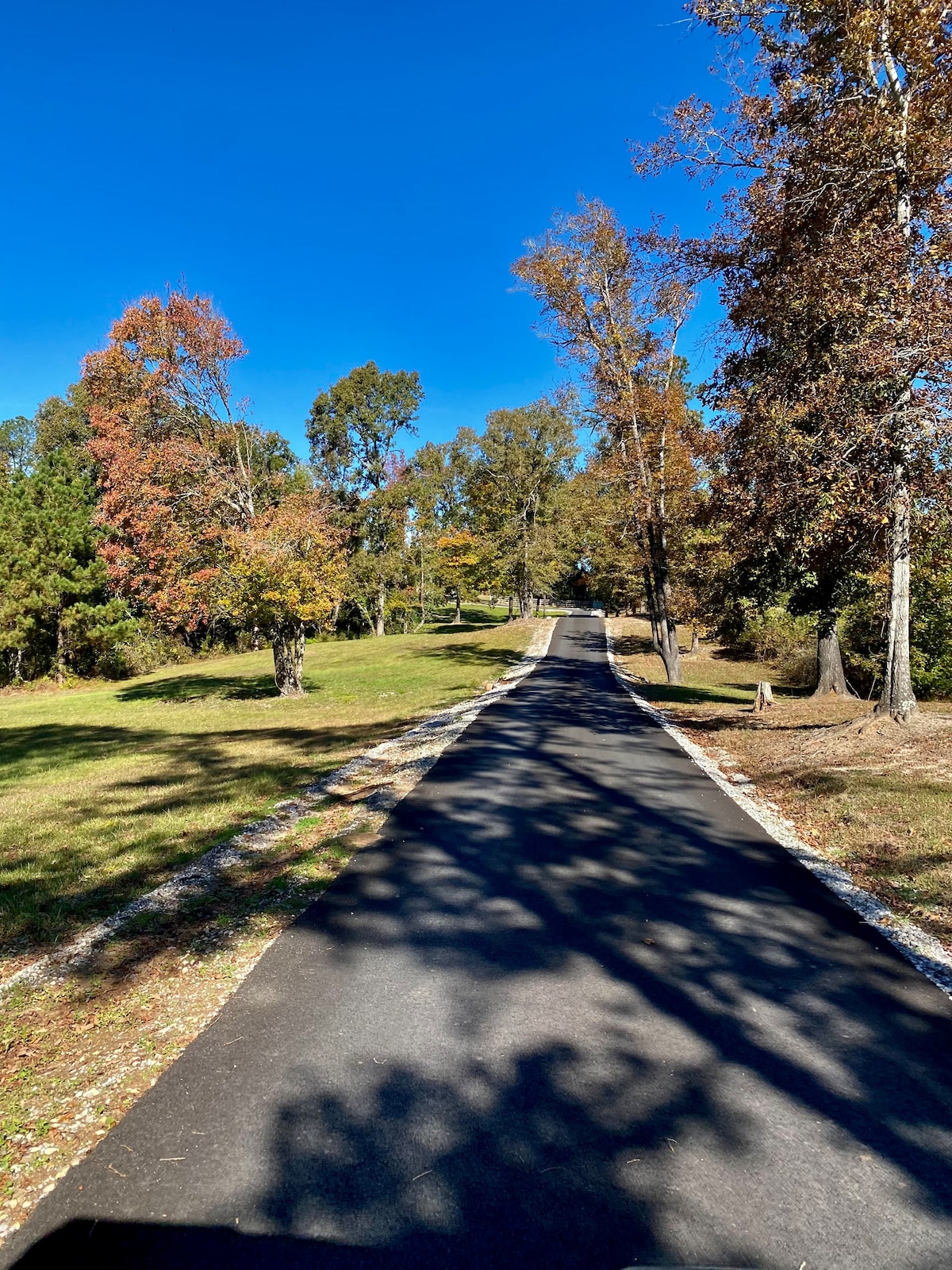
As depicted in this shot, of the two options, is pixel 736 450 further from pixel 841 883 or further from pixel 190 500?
pixel 190 500

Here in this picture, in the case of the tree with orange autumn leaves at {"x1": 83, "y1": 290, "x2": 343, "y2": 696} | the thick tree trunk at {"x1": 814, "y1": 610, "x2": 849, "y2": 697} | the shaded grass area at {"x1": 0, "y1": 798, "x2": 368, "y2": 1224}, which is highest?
the tree with orange autumn leaves at {"x1": 83, "y1": 290, "x2": 343, "y2": 696}

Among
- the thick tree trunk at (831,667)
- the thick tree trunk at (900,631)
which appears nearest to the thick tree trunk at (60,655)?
the thick tree trunk at (831,667)

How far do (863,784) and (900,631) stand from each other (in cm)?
294

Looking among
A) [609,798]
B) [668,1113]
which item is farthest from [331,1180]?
[609,798]

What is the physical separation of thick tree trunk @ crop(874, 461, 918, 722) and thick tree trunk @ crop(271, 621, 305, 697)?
45.8ft

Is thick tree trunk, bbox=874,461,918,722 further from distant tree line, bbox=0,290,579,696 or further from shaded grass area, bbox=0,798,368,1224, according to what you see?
distant tree line, bbox=0,290,579,696

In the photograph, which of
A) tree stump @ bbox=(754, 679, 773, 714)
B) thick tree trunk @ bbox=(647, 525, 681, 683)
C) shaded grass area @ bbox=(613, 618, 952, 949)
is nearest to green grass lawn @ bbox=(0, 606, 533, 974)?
thick tree trunk @ bbox=(647, 525, 681, 683)

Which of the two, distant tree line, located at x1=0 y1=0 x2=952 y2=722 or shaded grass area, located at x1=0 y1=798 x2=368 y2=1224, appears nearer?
shaded grass area, located at x1=0 y1=798 x2=368 y2=1224

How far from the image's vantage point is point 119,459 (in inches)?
640

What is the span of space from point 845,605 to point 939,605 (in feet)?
7.17

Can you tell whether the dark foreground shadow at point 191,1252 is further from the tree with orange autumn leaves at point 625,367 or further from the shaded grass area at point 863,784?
the tree with orange autumn leaves at point 625,367

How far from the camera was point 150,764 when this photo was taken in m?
10.3

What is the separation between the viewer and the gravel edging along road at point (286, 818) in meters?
4.07

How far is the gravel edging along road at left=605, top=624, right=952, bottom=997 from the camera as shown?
3.84 metres
